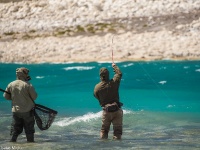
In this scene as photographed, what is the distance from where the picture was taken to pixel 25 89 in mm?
13352

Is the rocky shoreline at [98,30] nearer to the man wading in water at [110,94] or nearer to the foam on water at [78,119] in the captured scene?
the foam on water at [78,119]

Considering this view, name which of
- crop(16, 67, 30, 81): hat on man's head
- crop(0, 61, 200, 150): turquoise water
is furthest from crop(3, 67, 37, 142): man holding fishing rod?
crop(0, 61, 200, 150): turquoise water

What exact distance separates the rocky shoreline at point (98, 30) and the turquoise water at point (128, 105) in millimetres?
2774

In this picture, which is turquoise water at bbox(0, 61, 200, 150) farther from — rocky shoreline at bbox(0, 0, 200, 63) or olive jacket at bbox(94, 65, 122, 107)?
rocky shoreline at bbox(0, 0, 200, 63)

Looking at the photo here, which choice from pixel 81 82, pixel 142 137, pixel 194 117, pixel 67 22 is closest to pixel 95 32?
pixel 67 22

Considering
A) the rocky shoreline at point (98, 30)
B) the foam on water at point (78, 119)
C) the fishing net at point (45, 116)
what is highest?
the rocky shoreline at point (98, 30)

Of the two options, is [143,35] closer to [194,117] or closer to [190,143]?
[194,117]

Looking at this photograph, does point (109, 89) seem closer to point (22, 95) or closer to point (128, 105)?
point (22, 95)

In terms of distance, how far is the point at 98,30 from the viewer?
40.6m

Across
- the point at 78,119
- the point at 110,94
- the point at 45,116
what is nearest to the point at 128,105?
the point at 78,119

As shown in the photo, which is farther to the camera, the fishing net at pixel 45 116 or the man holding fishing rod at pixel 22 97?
the fishing net at pixel 45 116

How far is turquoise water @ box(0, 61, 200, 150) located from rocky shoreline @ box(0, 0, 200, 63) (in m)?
2.77

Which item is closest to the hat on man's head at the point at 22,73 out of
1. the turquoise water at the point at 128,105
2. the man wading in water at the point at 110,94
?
the turquoise water at the point at 128,105

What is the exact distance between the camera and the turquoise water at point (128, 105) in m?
13.9
